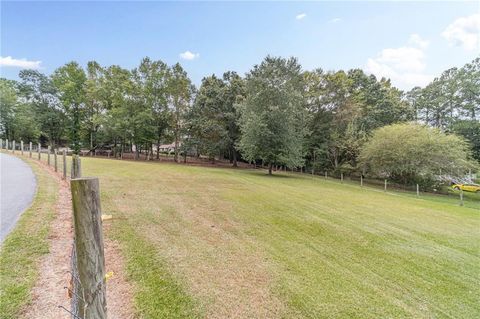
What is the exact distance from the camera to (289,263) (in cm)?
372

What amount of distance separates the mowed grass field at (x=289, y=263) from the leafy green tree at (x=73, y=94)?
3610cm

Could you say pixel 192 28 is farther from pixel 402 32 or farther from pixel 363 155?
pixel 363 155

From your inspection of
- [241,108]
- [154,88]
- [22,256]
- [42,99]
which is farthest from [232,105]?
[42,99]

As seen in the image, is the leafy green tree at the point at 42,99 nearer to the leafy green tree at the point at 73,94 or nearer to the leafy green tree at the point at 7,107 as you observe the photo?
the leafy green tree at the point at 73,94

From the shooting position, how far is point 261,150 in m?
20.6

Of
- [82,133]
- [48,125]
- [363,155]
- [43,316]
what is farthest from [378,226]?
[48,125]

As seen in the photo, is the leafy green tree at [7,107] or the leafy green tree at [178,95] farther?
the leafy green tree at [7,107]

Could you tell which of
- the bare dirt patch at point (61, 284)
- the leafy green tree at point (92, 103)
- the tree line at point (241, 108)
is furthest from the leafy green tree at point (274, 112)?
the leafy green tree at point (92, 103)

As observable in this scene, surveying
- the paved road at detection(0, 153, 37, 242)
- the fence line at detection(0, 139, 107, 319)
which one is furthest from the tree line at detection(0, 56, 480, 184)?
the fence line at detection(0, 139, 107, 319)

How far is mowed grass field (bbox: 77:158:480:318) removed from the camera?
2725mm

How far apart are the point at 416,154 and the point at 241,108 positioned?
1526 cm

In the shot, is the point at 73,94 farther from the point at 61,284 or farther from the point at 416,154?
the point at 416,154

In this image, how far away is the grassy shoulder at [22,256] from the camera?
2.48 meters

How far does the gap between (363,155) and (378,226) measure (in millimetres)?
18036
